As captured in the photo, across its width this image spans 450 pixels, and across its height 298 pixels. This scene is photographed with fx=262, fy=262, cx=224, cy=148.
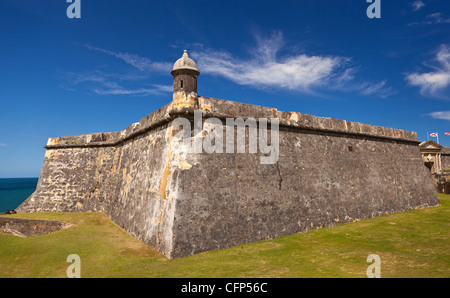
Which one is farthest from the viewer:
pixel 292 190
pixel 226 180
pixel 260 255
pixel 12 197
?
pixel 12 197

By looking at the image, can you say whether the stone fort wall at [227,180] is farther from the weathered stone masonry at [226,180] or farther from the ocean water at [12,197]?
the ocean water at [12,197]

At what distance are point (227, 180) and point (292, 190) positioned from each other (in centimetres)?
235

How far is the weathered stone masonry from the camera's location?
6250mm

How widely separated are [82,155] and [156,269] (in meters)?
9.99

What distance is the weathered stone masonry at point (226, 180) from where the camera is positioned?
20.5ft

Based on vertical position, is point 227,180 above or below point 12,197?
above

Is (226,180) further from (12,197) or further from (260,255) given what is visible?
(12,197)

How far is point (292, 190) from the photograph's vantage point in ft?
26.0

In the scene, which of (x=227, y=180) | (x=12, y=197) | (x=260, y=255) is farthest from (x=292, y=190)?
(x=12, y=197)

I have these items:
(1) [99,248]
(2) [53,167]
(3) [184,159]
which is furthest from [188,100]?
(2) [53,167]

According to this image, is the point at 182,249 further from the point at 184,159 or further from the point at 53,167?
the point at 53,167

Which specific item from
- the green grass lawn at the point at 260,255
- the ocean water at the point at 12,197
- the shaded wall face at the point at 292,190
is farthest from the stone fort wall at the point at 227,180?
the ocean water at the point at 12,197

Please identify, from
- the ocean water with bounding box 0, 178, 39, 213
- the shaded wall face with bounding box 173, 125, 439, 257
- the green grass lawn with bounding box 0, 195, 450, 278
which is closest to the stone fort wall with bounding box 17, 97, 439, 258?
the shaded wall face with bounding box 173, 125, 439, 257

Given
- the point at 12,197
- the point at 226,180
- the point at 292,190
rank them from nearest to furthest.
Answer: the point at 226,180
the point at 292,190
the point at 12,197
